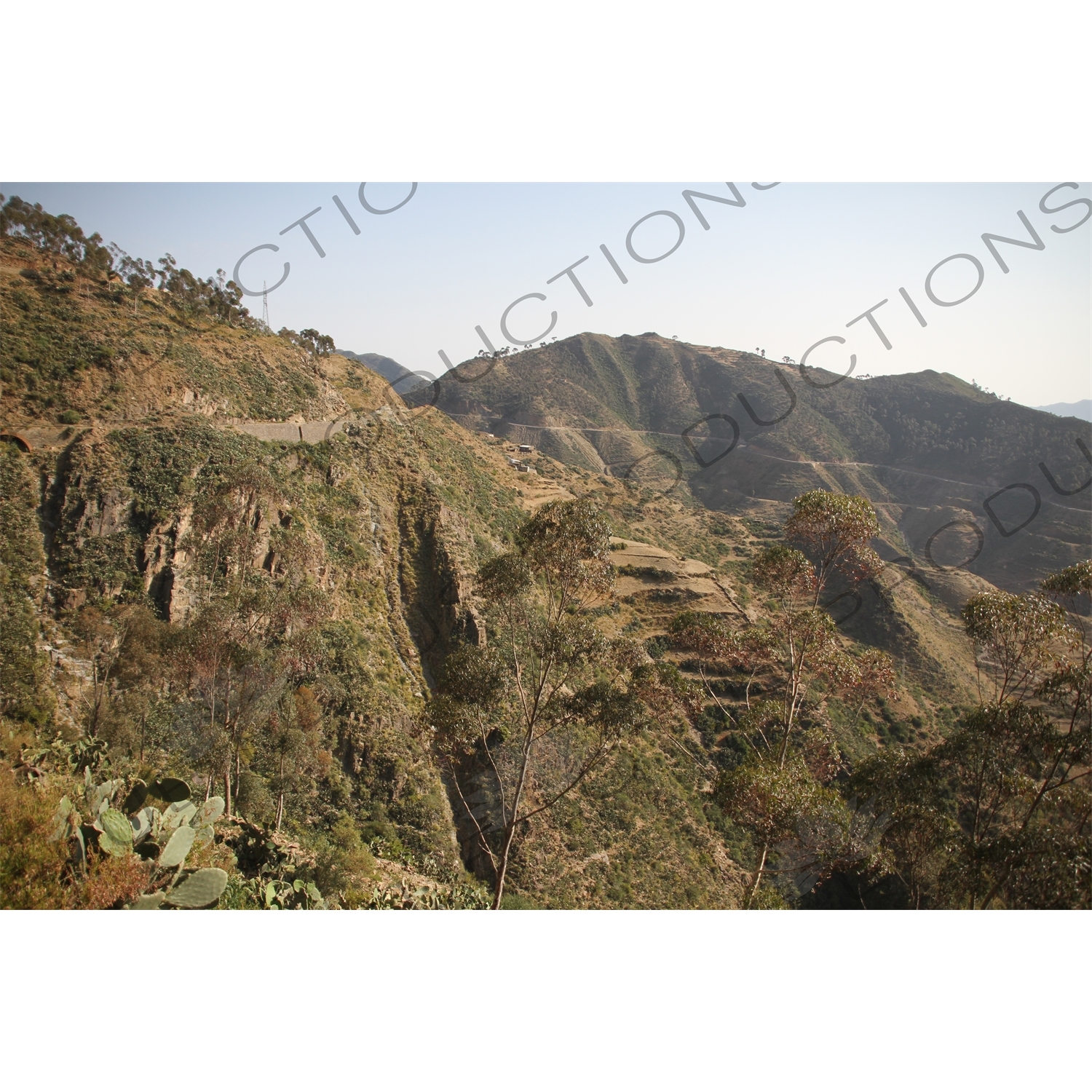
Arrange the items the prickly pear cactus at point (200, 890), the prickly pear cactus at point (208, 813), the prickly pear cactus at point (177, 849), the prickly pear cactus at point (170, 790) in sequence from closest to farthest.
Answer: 1. the prickly pear cactus at point (200, 890)
2. the prickly pear cactus at point (177, 849)
3. the prickly pear cactus at point (170, 790)
4. the prickly pear cactus at point (208, 813)

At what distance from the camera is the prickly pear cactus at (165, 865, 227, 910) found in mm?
4957

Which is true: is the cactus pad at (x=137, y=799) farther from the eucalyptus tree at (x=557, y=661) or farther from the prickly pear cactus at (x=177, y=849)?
the eucalyptus tree at (x=557, y=661)

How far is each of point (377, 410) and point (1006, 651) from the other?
26.1 metres

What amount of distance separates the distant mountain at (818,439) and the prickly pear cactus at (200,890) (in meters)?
48.2

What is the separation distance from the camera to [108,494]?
15.4 m

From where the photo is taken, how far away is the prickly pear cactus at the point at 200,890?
16.3 feet

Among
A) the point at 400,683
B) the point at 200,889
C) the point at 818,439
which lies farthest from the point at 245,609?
the point at 818,439

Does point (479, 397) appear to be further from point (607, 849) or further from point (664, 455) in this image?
point (607, 849)

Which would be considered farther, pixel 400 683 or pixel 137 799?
pixel 400 683

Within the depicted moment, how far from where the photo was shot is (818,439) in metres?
62.8

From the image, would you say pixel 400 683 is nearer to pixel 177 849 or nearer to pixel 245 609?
pixel 245 609

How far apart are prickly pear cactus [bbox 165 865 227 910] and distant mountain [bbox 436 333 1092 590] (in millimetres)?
48237

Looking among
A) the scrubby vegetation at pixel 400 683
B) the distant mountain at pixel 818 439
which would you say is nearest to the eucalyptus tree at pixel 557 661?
the scrubby vegetation at pixel 400 683

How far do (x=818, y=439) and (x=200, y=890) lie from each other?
67075mm
